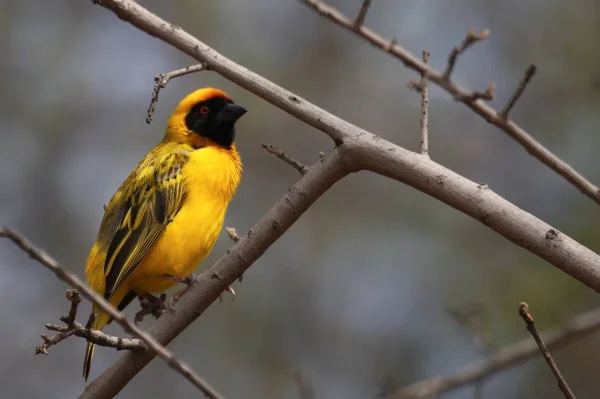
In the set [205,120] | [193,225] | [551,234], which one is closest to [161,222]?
[193,225]

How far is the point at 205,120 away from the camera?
6414 mm

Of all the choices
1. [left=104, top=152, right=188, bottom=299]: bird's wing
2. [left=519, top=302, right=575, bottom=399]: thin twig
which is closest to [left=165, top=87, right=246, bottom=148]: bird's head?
[left=104, top=152, right=188, bottom=299]: bird's wing

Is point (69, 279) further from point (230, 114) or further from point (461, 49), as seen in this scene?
point (230, 114)

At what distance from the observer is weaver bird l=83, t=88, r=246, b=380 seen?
17.7ft

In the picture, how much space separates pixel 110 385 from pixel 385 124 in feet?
31.6

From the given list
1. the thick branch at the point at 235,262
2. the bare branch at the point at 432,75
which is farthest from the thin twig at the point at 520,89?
the thick branch at the point at 235,262

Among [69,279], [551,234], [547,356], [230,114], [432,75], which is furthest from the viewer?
[230,114]

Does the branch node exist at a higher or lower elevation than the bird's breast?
higher

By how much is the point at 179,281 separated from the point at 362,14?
2.49 meters

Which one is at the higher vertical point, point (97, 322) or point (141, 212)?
point (141, 212)

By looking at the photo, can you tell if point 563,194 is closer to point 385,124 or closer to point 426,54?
point 385,124

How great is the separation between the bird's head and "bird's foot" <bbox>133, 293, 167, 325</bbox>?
3.89 feet

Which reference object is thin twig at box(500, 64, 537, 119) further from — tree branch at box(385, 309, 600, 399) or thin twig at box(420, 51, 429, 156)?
tree branch at box(385, 309, 600, 399)

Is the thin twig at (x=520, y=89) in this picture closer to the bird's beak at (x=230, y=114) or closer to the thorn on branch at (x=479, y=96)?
the thorn on branch at (x=479, y=96)
